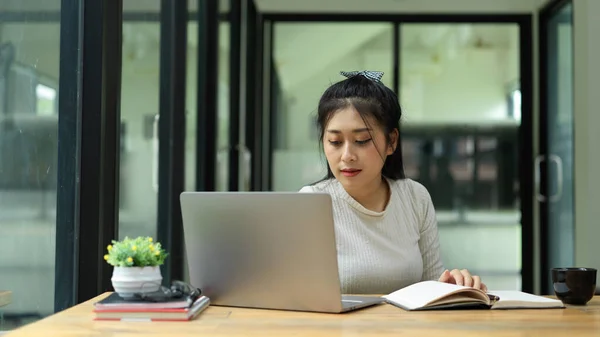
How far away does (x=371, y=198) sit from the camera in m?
2.14

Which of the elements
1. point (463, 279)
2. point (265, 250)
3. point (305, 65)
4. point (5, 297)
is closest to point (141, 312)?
point (265, 250)

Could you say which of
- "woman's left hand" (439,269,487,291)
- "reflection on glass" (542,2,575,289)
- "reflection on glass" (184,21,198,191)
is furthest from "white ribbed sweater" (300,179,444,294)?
"reflection on glass" (542,2,575,289)

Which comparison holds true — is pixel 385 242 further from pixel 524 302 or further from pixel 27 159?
pixel 27 159

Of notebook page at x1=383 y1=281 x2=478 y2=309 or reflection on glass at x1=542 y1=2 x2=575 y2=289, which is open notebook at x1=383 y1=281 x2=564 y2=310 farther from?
reflection on glass at x1=542 y1=2 x2=575 y2=289

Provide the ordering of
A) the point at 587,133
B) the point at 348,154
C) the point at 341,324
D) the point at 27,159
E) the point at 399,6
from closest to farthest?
the point at 341,324 → the point at 27,159 → the point at 348,154 → the point at 587,133 → the point at 399,6

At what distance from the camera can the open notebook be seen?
5.14 ft

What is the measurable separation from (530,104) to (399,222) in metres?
3.80

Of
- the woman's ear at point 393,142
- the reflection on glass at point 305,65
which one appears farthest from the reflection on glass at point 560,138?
the woman's ear at point 393,142

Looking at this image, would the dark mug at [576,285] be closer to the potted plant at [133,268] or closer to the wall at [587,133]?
the potted plant at [133,268]

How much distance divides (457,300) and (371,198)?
0.60 meters

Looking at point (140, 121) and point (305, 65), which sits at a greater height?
point (305, 65)

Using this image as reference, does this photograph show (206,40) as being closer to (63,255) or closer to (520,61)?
(63,255)

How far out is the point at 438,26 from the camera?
570 cm

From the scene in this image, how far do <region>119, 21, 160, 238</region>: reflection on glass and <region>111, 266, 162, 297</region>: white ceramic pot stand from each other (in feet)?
3.01
